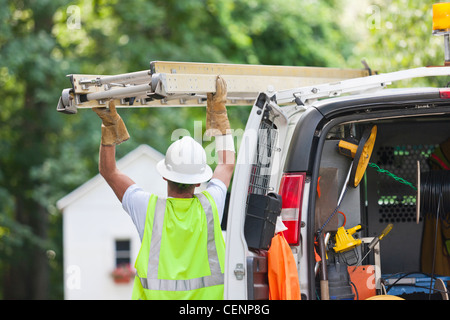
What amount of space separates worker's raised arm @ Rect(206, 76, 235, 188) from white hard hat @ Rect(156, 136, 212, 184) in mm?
146

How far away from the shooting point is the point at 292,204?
3.87 m

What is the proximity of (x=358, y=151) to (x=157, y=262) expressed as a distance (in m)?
1.43

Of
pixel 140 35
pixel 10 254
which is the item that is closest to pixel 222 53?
pixel 140 35

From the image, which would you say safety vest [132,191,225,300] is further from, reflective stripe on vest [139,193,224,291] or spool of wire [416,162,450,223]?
spool of wire [416,162,450,223]

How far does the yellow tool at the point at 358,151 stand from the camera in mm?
4473

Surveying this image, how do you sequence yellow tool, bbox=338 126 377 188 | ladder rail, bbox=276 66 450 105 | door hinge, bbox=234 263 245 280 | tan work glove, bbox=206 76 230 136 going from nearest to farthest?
door hinge, bbox=234 263 245 280, tan work glove, bbox=206 76 230 136, ladder rail, bbox=276 66 450 105, yellow tool, bbox=338 126 377 188

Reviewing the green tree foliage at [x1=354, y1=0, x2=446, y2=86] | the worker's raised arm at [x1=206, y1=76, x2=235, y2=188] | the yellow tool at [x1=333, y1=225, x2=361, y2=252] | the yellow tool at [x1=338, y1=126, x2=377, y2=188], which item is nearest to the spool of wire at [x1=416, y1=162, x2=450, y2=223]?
the yellow tool at [x1=338, y1=126, x2=377, y2=188]

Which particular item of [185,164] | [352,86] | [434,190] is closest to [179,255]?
[185,164]

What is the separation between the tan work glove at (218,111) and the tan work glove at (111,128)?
1.59 ft

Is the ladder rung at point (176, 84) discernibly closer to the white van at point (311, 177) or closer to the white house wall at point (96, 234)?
the white van at point (311, 177)

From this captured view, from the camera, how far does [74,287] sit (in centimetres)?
1638

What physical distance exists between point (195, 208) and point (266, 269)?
54 centimetres

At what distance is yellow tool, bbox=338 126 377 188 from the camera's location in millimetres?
4473

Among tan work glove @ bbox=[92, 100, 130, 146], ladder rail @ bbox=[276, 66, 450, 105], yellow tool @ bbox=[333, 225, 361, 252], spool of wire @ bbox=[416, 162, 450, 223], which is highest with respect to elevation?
ladder rail @ bbox=[276, 66, 450, 105]
